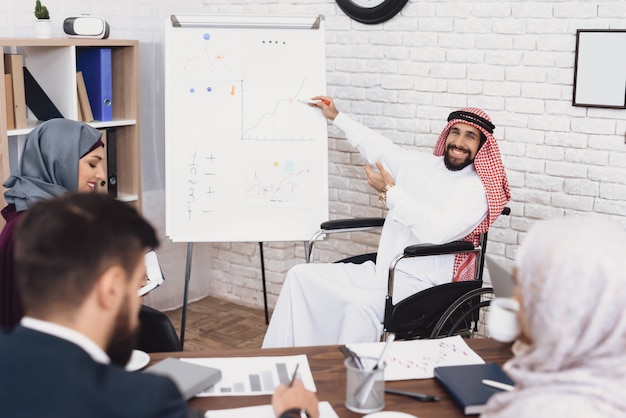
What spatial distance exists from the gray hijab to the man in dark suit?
1199 millimetres

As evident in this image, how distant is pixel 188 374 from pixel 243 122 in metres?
1.88

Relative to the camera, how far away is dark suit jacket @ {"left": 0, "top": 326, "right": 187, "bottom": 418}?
1.06 m

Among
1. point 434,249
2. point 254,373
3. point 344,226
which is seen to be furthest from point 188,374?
point 344,226

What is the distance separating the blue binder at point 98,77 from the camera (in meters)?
3.58

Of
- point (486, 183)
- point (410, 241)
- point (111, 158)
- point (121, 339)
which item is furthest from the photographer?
point (111, 158)

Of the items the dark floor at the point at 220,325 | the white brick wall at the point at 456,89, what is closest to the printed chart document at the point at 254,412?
the white brick wall at the point at 456,89

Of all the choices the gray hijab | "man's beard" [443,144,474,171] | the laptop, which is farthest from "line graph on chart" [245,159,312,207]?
the laptop

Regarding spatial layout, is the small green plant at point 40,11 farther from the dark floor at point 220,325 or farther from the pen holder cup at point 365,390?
the pen holder cup at point 365,390

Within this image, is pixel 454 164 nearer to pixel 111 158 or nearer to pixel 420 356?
pixel 420 356

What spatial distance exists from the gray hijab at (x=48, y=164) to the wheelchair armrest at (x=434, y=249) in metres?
1.18

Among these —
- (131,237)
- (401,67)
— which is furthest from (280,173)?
(131,237)

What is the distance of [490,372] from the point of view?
1.71 meters

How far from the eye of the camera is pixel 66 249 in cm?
116

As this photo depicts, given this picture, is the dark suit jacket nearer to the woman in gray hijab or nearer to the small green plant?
the woman in gray hijab
